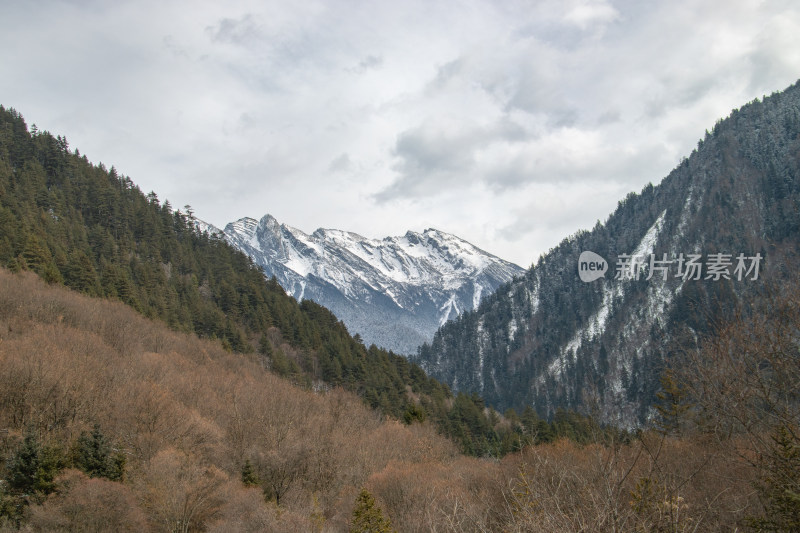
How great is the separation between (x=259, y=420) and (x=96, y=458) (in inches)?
847

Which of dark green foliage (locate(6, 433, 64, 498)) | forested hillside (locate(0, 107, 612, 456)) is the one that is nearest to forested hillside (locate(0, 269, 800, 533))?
dark green foliage (locate(6, 433, 64, 498))

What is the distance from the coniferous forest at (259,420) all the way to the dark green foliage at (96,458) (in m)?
0.13

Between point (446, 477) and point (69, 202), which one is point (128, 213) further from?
point (446, 477)

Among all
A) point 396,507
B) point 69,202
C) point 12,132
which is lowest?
point 396,507

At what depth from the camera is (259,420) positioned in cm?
5475

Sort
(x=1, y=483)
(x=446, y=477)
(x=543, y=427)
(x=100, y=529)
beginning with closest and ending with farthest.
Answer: (x=100, y=529), (x=1, y=483), (x=446, y=477), (x=543, y=427)

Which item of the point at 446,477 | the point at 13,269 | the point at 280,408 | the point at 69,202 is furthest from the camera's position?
the point at 69,202

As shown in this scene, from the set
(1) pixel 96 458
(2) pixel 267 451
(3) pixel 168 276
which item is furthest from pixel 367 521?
(3) pixel 168 276

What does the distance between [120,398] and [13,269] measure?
35606 mm

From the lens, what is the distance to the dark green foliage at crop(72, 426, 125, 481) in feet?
111

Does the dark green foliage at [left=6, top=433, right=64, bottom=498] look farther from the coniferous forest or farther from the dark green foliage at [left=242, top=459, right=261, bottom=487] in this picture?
the dark green foliage at [left=242, top=459, right=261, bottom=487]

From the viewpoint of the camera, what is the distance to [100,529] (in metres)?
29.3

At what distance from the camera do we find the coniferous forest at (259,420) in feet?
53.2

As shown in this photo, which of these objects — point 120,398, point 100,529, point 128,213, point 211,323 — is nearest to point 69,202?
point 128,213
